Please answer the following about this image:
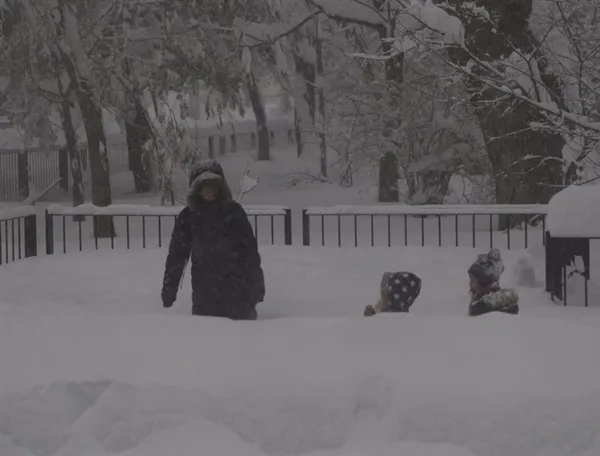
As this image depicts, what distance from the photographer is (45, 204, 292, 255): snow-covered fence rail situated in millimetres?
11172

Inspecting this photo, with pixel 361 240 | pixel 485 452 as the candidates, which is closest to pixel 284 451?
pixel 485 452

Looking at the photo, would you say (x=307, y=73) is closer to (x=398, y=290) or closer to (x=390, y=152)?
(x=390, y=152)

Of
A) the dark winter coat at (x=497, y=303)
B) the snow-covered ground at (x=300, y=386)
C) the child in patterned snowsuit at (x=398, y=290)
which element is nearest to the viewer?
the snow-covered ground at (x=300, y=386)

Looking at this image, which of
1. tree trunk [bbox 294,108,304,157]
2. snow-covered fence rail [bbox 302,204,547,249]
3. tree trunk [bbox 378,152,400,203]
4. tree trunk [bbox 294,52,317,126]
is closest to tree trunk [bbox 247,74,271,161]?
tree trunk [bbox 294,108,304,157]

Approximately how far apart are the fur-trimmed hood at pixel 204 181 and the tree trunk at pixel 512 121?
5775mm

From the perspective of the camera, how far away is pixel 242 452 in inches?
144

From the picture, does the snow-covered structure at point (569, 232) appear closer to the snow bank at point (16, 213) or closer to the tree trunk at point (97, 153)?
the snow bank at point (16, 213)

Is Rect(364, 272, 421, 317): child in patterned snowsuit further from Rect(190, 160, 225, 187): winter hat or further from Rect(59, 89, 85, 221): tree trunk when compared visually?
Rect(59, 89, 85, 221): tree trunk

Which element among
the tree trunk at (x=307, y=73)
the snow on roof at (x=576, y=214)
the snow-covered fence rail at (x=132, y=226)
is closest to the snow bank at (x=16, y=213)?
the snow-covered fence rail at (x=132, y=226)

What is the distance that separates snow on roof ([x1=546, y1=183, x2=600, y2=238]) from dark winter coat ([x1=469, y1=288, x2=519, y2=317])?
2.38 m

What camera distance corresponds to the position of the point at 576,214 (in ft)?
28.0

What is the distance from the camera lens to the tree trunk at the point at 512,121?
12891 mm

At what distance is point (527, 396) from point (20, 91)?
1742 cm

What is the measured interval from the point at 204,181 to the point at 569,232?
343 centimetres
